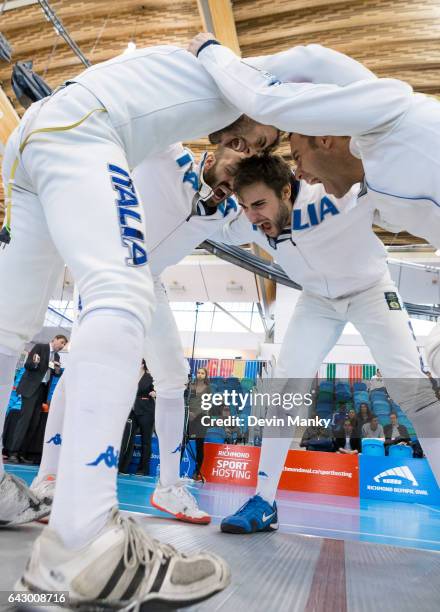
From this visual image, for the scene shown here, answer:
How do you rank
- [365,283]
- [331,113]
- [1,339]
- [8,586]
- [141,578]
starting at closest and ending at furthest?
[141,578], [8,586], [331,113], [1,339], [365,283]

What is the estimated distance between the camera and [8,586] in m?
0.82

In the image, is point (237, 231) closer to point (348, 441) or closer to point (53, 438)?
point (53, 438)

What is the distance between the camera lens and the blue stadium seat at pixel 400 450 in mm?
6375

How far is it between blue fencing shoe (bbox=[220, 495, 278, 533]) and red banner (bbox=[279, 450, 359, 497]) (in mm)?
3785

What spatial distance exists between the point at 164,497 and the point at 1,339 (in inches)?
45.6

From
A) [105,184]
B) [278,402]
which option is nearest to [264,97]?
[105,184]

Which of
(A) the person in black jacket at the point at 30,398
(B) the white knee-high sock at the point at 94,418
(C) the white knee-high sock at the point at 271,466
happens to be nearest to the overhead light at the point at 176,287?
(A) the person in black jacket at the point at 30,398

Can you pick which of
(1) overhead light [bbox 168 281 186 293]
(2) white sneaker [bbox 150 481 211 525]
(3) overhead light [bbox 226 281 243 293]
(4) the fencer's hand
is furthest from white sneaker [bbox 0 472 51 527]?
(1) overhead light [bbox 168 281 186 293]

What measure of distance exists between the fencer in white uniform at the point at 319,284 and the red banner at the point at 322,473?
3.79 meters

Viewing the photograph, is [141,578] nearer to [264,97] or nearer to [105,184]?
[105,184]

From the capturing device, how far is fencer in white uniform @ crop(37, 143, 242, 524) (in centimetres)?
179

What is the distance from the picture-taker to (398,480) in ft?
17.4

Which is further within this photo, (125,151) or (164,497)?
(164,497)

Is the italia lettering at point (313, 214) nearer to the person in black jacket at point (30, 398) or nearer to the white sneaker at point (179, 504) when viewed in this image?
the white sneaker at point (179, 504)
